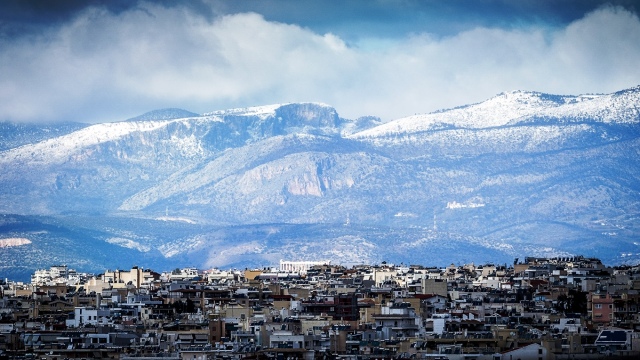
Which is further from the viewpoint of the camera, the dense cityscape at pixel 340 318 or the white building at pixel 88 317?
the white building at pixel 88 317

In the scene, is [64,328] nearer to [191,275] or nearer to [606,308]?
[606,308]

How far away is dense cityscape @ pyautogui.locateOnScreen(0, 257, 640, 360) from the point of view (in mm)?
80188

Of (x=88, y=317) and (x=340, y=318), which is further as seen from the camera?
(x=340, y=318)

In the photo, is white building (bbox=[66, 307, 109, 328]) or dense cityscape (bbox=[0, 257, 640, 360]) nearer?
dense cityscape (bbox=[0, 257, 640, 360])

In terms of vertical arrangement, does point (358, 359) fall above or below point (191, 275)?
below

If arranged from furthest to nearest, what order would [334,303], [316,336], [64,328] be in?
1. [334,303]
2. [64,328]
3. [316,336]

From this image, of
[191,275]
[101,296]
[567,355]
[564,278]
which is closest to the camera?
[567,355]

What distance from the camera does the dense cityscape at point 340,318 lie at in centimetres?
8019

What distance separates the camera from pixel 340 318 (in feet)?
346

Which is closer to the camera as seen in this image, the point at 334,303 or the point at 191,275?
the point at 334,303

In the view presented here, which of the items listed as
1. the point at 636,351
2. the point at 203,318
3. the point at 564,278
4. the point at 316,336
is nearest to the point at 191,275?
the point at 564,278

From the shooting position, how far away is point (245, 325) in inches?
3748

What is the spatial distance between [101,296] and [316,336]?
4049 cm

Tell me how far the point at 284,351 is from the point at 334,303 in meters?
31.3
